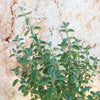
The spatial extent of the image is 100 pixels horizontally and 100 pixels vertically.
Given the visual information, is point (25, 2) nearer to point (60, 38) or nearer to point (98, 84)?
point (60, 38)

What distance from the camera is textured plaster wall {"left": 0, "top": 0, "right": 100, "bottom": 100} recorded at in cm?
162

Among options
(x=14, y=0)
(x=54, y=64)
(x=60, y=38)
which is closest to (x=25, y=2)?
(x=14, y=0)

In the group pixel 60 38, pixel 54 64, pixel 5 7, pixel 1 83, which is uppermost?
pixel 5 7

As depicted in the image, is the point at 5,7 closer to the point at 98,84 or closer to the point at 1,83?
the point at 1,83

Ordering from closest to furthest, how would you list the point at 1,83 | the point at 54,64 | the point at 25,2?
the point at 54,64 < the point at 1,83 < the point at 25,2

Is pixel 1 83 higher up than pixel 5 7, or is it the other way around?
pixel 5 7

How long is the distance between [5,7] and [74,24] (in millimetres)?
600

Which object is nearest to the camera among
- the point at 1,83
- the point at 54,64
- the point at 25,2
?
the point at 54,64

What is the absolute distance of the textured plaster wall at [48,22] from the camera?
5.32 feet

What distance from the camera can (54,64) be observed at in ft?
3.06

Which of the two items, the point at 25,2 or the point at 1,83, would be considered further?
the point at 25,2

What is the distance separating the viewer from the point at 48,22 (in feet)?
5.54

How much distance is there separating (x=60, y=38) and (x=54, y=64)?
788mm

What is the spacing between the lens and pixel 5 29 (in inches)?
65.4
